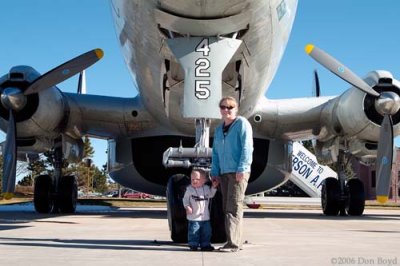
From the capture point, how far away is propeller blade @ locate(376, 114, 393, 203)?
12.2m

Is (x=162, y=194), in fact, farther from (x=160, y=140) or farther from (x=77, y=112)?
(x=77, y=112)

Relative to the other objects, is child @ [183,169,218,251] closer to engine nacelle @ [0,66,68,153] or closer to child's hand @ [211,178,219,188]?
child's hand @ [211,178,219,188]

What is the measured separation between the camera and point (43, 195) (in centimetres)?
1453

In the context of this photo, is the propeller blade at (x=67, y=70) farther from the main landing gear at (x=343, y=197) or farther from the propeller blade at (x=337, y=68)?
the main landing gear at (x=343, y=197)

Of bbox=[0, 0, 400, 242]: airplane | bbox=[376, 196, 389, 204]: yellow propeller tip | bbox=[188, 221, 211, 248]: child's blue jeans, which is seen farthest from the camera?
bbox=[376, 196, 389, 204]: yellow propeller tip

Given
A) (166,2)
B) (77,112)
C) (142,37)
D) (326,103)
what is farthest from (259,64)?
(77,112)

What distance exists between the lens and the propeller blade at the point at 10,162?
11.7 meters

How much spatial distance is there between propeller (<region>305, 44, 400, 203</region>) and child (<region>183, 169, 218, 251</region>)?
6.90 metres

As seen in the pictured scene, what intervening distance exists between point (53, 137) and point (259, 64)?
6247 mm

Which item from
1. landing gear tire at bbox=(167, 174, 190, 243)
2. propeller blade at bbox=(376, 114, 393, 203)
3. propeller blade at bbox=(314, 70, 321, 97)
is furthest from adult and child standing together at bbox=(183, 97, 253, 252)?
propeller blade at bbox=(314, 70, 321, 97)

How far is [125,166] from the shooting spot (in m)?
15.2

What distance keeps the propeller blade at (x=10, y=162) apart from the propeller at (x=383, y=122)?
7.19m

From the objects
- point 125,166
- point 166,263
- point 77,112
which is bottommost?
point 166,263

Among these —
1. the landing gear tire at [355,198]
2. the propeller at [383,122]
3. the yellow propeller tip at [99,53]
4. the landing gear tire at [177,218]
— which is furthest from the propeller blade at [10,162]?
the landing gear tire at [355,198]
